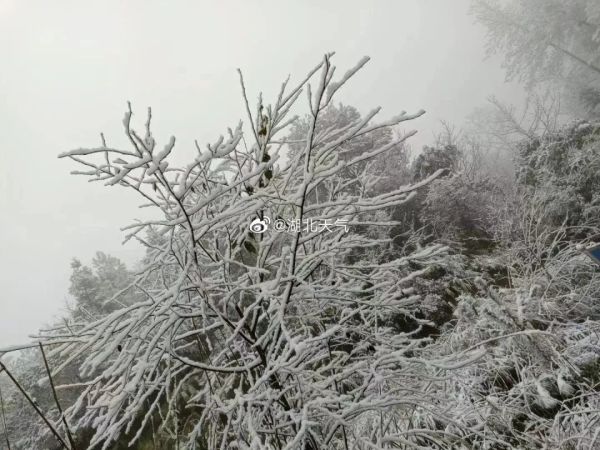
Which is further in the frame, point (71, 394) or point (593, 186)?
point (71, 394)

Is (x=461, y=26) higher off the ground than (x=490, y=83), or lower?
higher

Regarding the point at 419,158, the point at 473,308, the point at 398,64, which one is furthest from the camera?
the point at 398,64

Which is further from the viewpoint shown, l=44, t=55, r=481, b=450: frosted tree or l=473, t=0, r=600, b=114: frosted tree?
l=473, t=0, r=600, b=114: frosted tree

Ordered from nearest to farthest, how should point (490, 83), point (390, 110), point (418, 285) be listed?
1. point (418, 285)
2. point (490, 83)
3. point (390, 110)

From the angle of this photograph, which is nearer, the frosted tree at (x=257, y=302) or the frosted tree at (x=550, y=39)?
the frosted tree at (x=257, y=302)

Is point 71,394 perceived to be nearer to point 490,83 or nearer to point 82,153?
point 82,153

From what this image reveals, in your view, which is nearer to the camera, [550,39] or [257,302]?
[257,302]

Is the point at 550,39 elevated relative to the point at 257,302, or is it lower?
elevated

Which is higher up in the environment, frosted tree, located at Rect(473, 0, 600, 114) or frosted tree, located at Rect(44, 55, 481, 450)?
frosted tree, located at Rect(473, 0, 600, 114)

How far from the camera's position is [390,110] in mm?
82625

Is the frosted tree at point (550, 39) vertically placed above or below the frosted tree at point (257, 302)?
above

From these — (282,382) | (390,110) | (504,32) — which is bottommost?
→ (282,382)

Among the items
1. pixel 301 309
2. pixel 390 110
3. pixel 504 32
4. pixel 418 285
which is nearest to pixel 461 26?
pixel 390 110

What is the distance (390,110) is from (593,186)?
256 feet
